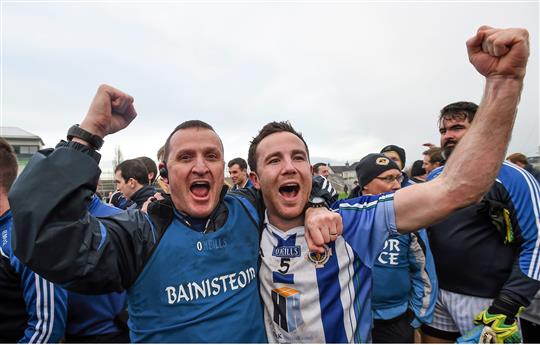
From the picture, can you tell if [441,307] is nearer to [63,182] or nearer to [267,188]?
[267,188]

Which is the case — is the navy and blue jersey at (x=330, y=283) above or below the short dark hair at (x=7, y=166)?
below

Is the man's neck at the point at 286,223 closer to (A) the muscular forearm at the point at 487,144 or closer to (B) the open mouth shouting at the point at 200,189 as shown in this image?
(B) the open mouth shouting at the point at 200,189

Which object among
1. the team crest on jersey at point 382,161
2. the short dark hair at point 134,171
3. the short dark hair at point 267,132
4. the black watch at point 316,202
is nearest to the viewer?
the black watch at point 316,202

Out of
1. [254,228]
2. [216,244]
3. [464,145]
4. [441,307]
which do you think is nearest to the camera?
[464,145]

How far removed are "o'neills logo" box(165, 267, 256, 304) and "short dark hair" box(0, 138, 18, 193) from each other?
170 cm

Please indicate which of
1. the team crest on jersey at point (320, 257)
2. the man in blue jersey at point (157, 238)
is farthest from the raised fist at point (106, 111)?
the team crest on jersey at point (320, 257)

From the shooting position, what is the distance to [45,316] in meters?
2.11

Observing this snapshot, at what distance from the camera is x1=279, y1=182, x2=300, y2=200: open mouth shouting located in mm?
2034

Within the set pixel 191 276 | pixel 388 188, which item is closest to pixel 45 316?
pixel 191 276

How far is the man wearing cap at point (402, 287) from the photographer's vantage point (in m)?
2.99

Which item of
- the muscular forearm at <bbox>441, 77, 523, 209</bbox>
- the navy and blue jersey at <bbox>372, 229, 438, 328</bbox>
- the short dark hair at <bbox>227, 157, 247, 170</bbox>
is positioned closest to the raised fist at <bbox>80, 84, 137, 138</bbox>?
the muscular forearm at <bbox>441, 77, 523, 209</bbox>

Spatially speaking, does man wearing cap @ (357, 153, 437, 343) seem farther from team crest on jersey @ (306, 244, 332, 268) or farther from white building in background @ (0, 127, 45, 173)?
white building in background @ (0, 127, 45, 173)

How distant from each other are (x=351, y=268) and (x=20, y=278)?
7.10 feet

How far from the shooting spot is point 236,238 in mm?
1818
